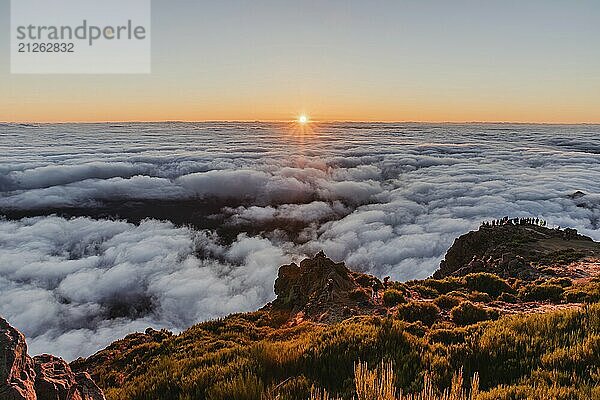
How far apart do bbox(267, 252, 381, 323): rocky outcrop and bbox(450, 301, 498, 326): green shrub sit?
340 centimetres

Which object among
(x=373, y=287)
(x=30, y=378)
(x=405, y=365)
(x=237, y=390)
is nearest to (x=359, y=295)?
(x=373, y=287)

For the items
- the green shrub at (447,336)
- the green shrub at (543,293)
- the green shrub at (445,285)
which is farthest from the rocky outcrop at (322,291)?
the green shrub at (447,336)

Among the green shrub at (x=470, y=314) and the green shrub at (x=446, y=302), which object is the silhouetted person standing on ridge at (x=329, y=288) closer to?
the green shrub at (x=446, y=302)

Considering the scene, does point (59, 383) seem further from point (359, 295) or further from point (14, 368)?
point (359, 295)

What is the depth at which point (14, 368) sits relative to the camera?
341 centimetres

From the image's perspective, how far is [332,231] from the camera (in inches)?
→ 6747

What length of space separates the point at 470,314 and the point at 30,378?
9.57m

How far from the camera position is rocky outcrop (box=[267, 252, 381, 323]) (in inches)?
540

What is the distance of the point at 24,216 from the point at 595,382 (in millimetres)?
214742

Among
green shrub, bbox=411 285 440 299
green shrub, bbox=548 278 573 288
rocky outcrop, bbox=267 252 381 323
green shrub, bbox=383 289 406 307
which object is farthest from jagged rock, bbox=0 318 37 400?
green shrub, bbox=548 278 573 288

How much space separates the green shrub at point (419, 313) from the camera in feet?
34.5

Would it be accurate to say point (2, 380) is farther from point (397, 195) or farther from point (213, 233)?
point (397, 195)

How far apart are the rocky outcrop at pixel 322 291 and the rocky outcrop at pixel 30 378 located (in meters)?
9.17

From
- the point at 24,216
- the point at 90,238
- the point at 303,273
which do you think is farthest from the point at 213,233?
the point at 303,273
